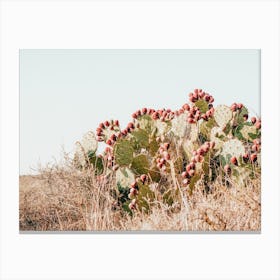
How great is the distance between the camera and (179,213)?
16.6ft

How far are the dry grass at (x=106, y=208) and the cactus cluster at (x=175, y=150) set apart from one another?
3.4 inches

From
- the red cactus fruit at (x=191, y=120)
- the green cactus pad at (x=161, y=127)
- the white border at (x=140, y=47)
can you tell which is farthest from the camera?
the red cactus fruit at (x=191, y=120)

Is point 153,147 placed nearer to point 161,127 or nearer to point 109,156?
point 161,127

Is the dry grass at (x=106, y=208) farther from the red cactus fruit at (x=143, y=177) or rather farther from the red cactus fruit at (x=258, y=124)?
the red cactus fruit at (x=258, y=124)

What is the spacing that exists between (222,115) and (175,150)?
0.41 meters

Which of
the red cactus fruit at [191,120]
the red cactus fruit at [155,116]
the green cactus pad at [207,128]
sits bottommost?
the green cactus pad at [207,128]

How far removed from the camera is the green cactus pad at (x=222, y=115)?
16.7 ft

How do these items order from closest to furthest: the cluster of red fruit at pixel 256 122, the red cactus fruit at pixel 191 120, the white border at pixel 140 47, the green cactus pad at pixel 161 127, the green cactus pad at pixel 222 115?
the white border at pixel 140 47
the cluster of red fruit at pixel 256 122
the green cactus pad at pixel 222 115
the green cactus pad at pixel 161 127
the red cactus fruit at pixel 191 120

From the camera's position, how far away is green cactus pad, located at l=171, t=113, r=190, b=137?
5.25m

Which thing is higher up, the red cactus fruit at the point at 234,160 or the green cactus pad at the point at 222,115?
the green cactus pad at the point at 222,115

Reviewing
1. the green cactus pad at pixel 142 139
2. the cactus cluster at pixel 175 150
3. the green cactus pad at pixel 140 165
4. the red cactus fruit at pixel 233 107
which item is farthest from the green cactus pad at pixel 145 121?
the red cactus fruit at pixel 233 107

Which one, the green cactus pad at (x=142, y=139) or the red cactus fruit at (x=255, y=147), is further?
the green cactus pad at (x=142, y=139)
